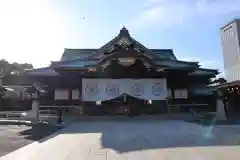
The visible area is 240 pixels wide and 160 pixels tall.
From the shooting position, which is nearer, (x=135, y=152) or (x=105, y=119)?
(x=135, y=152)

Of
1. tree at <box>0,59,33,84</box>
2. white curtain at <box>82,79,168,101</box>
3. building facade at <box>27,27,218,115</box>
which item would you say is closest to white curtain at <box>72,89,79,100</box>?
building facade at <box>27,27,218,115</box>

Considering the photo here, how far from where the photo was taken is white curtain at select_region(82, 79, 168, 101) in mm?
→ 16500

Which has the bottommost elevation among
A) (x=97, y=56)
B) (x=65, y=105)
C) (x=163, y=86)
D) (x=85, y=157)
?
(x=85, y=157)

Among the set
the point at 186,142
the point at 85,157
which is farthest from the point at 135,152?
the point at 186,142

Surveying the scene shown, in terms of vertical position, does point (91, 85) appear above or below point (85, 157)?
above

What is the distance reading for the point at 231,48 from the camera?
26.5 metres

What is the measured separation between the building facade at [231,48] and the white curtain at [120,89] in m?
12.0

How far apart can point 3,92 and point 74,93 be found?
47.4 feet

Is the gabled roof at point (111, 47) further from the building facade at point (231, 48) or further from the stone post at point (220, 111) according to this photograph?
the building facade at point (231, 48)

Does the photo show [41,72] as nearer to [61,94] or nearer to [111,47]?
[61,94]

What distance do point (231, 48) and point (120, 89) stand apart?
15.7 m

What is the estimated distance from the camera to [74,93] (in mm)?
17281

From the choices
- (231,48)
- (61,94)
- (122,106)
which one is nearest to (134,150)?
(122,106)

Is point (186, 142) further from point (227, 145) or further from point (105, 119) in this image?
point (105, 119)
